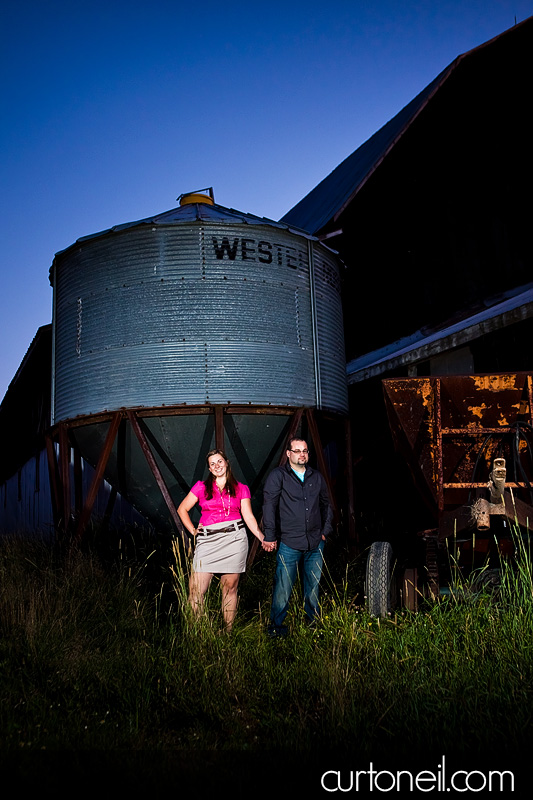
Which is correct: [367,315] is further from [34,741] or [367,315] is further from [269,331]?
[34,741]

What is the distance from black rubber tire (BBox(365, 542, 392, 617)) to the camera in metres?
5.96

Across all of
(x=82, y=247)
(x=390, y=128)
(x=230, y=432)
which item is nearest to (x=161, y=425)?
(x=230, y=432)

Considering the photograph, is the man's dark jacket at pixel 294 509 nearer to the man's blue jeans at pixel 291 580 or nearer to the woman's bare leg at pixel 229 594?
the man's blue jeans at pixel 291 580

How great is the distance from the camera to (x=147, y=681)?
4520 millimetres

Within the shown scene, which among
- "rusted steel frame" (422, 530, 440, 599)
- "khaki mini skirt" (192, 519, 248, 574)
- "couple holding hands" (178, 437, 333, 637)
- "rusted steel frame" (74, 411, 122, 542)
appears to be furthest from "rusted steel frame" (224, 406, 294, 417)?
"rusted steel frame" (422, 530, 440, 599)

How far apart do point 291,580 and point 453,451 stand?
1950 mm

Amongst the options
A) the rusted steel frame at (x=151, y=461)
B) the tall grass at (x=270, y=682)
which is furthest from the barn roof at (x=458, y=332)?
the rusted steel frame at (x=151, y=461)

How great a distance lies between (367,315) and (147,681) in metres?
9.34

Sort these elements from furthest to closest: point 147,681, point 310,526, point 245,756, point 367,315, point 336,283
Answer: point 367,315 < point 336,283 < point 310,526 < point 147,681 < point 245,756

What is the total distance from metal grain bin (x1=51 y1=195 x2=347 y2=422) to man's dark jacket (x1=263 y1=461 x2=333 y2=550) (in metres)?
2.45

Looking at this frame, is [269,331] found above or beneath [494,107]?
beneath

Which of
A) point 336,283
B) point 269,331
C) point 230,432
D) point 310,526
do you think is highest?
point 336,283

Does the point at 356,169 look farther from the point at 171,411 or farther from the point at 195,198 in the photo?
the point at 171,411

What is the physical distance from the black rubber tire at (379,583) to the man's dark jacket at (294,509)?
18.4 inches
